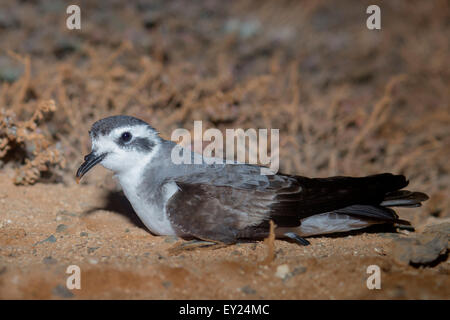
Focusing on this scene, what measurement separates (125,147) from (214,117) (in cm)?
226

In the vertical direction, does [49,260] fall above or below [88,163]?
below

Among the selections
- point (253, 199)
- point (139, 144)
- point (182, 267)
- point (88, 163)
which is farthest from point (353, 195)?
point (88, 163)

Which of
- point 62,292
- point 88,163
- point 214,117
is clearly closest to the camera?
point 62,292

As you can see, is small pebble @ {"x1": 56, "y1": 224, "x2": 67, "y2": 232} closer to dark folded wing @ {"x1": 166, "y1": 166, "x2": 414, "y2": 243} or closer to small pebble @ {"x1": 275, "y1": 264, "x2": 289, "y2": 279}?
dark folded wing @ {"x1": 166, "y1": 166, "x2": 414, "y2": 243}

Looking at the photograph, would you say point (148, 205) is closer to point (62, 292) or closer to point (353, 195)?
point (62, 292)

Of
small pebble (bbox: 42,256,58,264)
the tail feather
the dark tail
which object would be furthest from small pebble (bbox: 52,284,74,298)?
the tail feather

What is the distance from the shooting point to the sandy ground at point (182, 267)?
2650 mm

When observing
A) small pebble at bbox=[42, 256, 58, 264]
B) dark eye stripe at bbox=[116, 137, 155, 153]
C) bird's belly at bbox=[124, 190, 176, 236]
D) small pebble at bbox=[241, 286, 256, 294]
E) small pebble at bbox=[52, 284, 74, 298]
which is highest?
dark eye stripe at bbox=[116, 137, 155, 153]

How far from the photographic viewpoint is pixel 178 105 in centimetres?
608

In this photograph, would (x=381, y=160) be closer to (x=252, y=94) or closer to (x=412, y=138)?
(x=412, y=138)

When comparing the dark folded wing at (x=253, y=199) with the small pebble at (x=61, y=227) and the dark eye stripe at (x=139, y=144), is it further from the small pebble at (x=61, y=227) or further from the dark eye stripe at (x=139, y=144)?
the small pebble at (x=61, y=227)

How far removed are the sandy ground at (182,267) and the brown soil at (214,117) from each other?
1cm

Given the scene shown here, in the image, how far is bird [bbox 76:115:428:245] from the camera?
331cm

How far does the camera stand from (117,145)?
135 inches
